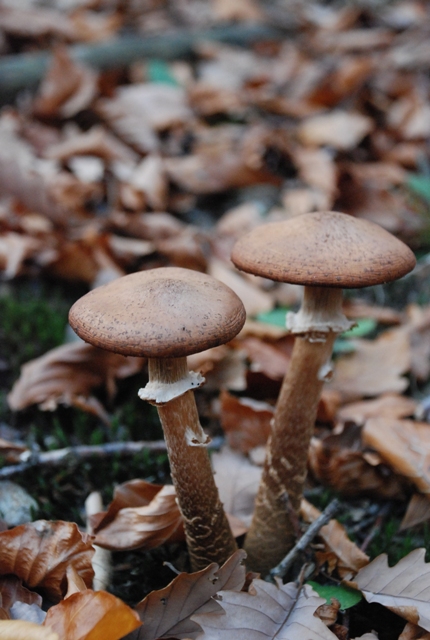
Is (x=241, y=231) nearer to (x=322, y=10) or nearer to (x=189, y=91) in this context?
(x=189, y=91)

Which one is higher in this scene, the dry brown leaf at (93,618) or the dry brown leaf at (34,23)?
the dry brown leaf at (34,23)

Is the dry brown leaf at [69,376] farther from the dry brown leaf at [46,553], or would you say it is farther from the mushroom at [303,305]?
the mushroom at [303,305]

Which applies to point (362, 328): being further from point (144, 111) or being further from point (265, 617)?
point (144, 111)

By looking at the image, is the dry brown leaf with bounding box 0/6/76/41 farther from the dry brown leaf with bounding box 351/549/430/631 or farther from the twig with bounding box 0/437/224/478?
the dry brown leaf with bounding box 351/549/430/631

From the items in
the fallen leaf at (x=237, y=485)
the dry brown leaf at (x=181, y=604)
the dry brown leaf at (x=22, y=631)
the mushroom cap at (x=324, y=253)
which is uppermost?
the mushroom cap at (x=324, y=253)

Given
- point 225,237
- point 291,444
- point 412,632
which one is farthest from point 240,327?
point 225,237

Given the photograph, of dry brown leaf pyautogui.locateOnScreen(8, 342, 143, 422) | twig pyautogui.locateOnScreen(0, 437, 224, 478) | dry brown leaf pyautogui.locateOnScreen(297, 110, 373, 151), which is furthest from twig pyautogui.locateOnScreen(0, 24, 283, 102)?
twig pyautogui.locateOnScreen(0, 437, 224, 478)

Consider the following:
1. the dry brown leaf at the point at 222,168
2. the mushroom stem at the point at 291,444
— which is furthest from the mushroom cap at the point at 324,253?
the dry brown leaf at the point at 222,168
